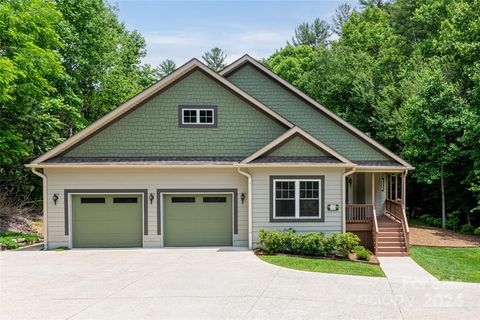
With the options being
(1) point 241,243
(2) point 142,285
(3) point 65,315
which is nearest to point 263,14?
(1) point 241,243

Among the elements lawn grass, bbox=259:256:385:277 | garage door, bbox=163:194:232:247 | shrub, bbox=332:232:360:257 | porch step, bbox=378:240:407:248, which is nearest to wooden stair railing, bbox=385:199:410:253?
porch step, bbox=378:240:407:248

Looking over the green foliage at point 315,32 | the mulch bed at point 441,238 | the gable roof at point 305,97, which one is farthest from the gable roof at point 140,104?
the green foliage at point 315,32

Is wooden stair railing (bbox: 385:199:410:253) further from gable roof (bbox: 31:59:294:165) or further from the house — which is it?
gable roof (bbox: 31:59:294:165)

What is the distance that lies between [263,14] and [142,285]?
17681 mm

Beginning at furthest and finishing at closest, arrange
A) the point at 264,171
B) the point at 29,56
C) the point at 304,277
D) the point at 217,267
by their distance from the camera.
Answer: the point at 29,56
the point at 264,171
the point at 217,267
the point at 304,277

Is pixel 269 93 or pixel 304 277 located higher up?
pixel 269 93

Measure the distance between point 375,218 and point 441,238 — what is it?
17.3ft

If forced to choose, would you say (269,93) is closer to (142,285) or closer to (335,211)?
(335,211)

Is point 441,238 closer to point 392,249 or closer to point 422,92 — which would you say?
point 392,249

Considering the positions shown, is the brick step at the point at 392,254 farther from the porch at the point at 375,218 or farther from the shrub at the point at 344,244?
the shrub at the point at 344,244

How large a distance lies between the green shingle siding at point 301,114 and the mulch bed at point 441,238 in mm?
4069

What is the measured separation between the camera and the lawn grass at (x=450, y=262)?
37.0 feet

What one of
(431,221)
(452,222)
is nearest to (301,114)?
(452,222)

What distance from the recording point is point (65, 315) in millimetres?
7465
